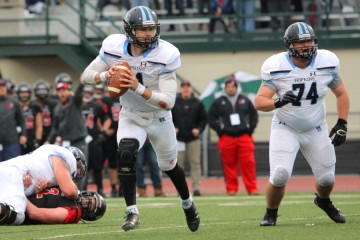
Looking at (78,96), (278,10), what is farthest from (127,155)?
(278,10)

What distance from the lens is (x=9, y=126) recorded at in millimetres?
15578

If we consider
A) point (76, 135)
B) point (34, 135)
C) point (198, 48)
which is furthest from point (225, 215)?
point (198, 48)

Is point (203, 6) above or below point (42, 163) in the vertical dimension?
above

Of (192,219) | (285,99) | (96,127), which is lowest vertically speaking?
(96,127)

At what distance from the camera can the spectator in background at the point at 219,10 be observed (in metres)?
20.8

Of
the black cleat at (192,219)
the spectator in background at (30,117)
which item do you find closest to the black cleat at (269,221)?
the black cleat at (192,219)

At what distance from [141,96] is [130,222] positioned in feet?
3.36

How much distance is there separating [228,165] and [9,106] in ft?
11.0

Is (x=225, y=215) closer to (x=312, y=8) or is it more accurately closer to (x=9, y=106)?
(x=9, y=106)

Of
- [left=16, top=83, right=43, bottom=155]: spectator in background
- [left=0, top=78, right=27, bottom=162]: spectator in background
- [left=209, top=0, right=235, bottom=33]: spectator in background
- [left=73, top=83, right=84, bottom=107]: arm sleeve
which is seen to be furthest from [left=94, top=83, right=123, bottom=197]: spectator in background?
[left=209, top=0, right=235, bottom=33]: spectator in background

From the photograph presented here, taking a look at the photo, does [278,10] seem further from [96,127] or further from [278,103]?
[278,103]

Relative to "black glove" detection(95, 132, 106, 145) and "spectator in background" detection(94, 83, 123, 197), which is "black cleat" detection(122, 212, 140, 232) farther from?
"spectator in background" detection(94, 83, 123, 197)

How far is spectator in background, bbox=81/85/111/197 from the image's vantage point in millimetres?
15781

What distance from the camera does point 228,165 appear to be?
15.8m
